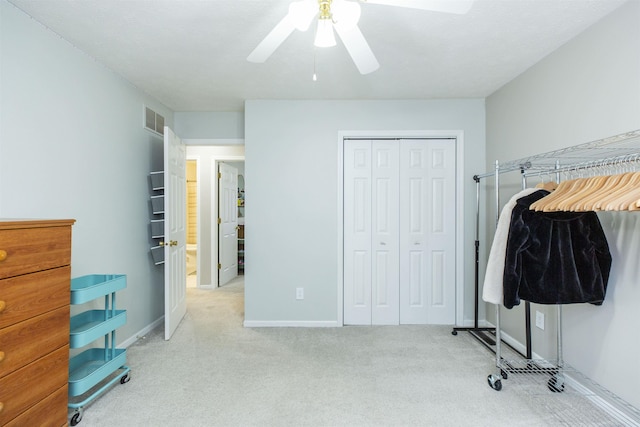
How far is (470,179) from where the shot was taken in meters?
3.40

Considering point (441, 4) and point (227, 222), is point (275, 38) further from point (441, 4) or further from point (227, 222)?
point (227, 222)

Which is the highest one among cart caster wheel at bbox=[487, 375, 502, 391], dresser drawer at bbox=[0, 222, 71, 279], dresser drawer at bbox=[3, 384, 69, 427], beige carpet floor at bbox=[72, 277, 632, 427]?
dresser drawer at bbox=[0, 222, 71, 279]

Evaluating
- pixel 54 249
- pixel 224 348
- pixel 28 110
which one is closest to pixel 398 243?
pixel 224 348

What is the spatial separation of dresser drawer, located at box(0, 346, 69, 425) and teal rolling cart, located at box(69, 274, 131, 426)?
188mm

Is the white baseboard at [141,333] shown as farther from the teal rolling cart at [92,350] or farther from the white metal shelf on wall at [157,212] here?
the white metal shelf on wall at [157,212]

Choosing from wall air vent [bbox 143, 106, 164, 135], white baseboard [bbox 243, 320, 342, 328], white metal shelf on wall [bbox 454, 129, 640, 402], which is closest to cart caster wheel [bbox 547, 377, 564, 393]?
white metal shelf on wall [bbox 454, 129, 640, 402]

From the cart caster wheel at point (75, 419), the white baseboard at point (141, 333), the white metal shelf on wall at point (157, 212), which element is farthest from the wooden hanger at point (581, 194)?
the white baseboard at point (141, 333)

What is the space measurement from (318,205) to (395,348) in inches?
60.7

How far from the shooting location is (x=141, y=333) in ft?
10.3

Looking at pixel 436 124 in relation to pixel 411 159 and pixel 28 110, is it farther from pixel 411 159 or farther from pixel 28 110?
pixel 28 110

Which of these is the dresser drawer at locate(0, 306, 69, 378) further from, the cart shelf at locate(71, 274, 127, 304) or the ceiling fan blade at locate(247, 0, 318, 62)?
the ceiling fan blade at locate(247, 0, 318, 62)

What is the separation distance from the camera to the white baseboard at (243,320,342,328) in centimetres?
341

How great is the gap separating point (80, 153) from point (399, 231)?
2863mm

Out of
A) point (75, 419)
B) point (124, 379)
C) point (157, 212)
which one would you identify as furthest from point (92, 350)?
point (157, 212)
